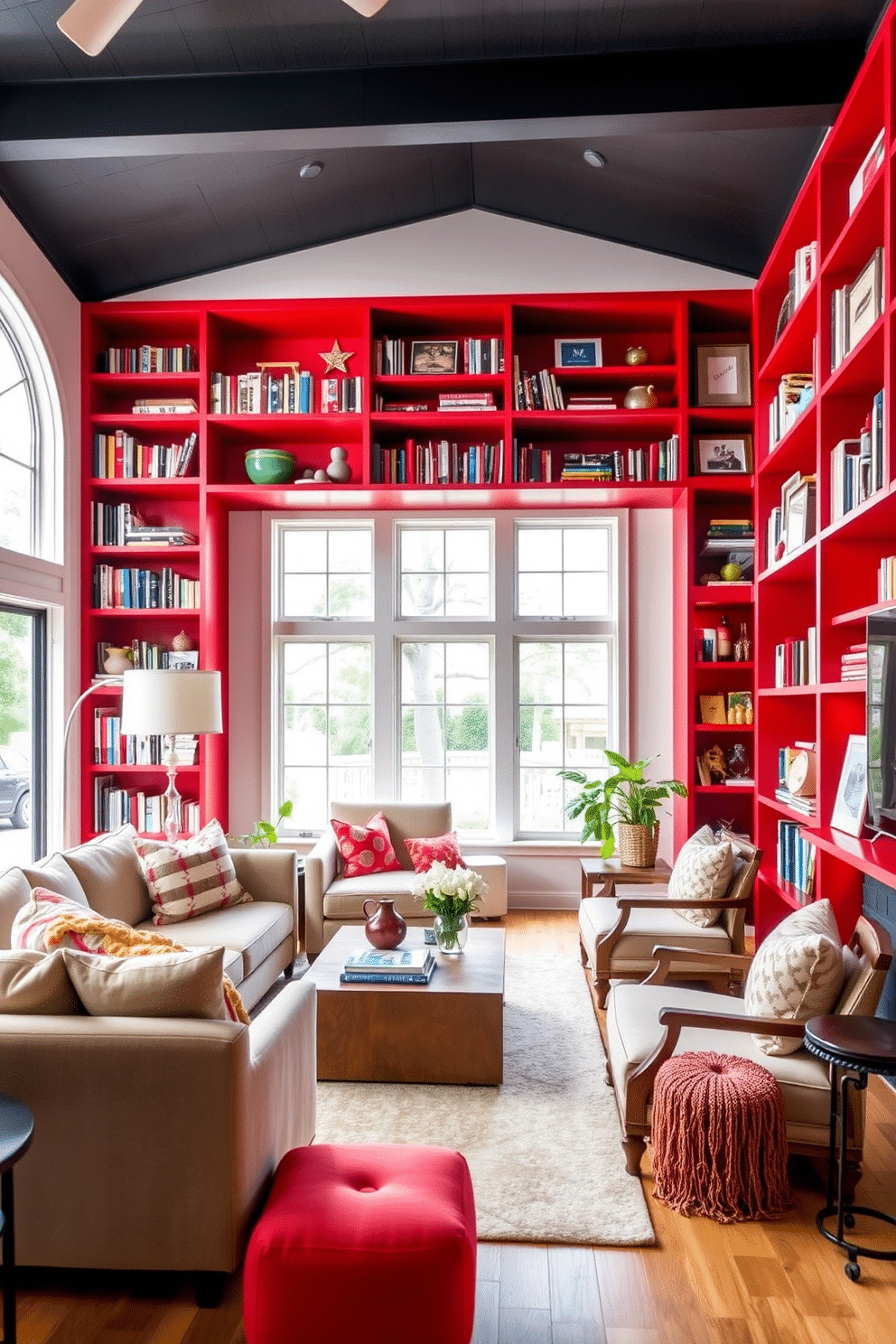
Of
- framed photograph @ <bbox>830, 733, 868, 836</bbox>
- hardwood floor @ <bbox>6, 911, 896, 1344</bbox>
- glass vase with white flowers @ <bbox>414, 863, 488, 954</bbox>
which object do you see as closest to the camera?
hardwood floor @ <bbox>6, 911, 896, 1344</bbox>

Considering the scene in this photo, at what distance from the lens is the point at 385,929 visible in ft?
12.8

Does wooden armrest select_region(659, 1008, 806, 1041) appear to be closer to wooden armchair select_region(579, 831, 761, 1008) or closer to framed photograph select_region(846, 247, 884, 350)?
wooden armchair select_region(579, 831, 761, 1008)

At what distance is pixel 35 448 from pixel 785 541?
404cm

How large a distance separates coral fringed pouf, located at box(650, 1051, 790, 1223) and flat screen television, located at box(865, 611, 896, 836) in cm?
91

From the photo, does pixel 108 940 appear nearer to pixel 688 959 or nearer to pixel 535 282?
pixel 688 959

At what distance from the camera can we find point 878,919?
377 cm

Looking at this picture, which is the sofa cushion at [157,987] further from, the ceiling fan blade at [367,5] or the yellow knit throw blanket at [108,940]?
the ceiling fan blade at [367,5]

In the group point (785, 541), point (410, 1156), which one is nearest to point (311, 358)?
point (785, 541)

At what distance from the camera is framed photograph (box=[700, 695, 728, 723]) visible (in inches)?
230

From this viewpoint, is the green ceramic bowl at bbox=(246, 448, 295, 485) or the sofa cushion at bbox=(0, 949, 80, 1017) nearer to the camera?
the sofa cushion at bbox=(0, 949, 80, 1017)

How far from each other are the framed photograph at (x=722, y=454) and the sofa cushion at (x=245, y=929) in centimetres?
349

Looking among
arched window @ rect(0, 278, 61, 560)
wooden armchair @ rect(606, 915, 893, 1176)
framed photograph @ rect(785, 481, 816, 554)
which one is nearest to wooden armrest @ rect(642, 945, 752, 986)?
wooden armchair @ rect(606, 915, 893, 1176)

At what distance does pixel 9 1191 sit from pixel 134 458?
4.67 metres

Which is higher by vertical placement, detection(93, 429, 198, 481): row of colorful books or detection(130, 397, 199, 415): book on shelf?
detection(130, 397, 199, 415): book on shelf
